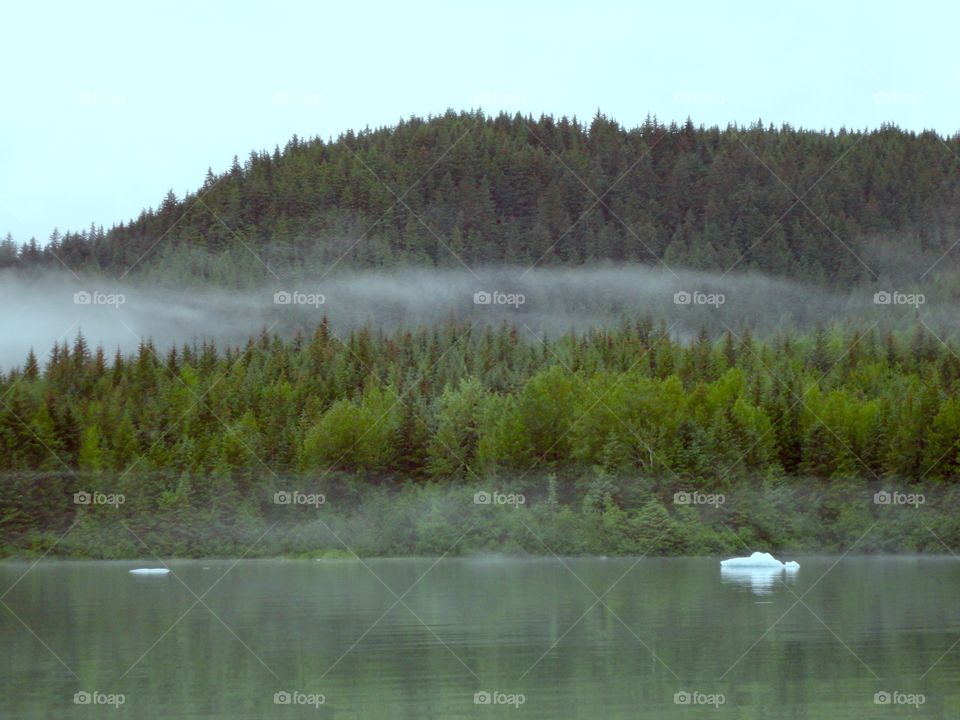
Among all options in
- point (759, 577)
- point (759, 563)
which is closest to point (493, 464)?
point (759, 563)

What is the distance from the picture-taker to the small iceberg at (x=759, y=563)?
3324 inches

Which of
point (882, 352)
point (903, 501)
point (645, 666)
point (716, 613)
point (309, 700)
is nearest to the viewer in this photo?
point (309, 700)

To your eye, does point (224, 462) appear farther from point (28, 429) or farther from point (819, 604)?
point (819, 604)

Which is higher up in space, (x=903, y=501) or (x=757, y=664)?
(x=757, y=664)

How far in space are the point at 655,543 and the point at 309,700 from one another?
79.9m

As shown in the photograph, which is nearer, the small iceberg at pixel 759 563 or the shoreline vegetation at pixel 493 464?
the small iceberg at pixel 759 563

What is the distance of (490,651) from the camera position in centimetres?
3769

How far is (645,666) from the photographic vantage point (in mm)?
34688

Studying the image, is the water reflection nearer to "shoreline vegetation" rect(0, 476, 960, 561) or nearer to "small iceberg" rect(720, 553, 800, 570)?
"small iceberg" rect(720, 553, 800, 570)

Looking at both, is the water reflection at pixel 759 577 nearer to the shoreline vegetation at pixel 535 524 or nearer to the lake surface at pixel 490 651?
the lake surface at pixel 490 651

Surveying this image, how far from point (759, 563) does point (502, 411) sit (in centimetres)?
5694

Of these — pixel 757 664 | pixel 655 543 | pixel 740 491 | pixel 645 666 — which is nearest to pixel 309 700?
pixel 645 666

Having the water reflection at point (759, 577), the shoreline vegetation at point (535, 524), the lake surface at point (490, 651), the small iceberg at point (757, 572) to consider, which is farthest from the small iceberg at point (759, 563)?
the shoreline vegetation at point (535, 524)

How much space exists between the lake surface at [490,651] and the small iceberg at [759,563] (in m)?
16.6
